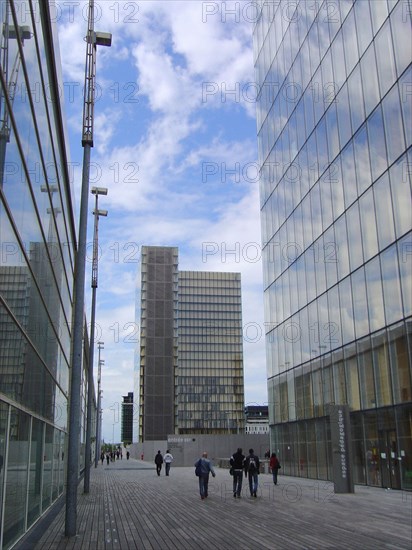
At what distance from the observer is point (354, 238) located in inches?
1053

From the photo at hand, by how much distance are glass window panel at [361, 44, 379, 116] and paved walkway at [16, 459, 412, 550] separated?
15188 millimetres

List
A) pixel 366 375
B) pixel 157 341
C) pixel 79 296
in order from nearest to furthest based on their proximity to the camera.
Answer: pixel 79 296 → pixel 366 375 → pixel 157 341

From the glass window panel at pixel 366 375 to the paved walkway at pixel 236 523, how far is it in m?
3.86

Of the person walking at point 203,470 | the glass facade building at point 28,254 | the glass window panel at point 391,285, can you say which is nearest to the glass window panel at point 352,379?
the glass window panel at point 391,285

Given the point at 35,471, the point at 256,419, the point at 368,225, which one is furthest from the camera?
the point at 256,419

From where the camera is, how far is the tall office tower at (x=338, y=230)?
73.1ft

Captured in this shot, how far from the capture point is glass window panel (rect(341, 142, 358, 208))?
2697cm

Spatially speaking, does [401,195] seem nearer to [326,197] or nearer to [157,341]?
[326,197]

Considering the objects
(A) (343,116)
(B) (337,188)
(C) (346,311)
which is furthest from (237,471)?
(A) (343,116)

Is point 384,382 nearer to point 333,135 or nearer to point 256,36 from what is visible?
point 333,135

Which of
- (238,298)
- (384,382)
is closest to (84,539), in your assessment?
(384,382)

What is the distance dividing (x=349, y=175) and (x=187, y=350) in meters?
124

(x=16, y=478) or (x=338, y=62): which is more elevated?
(x=338, y=62)

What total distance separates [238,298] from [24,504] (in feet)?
469
